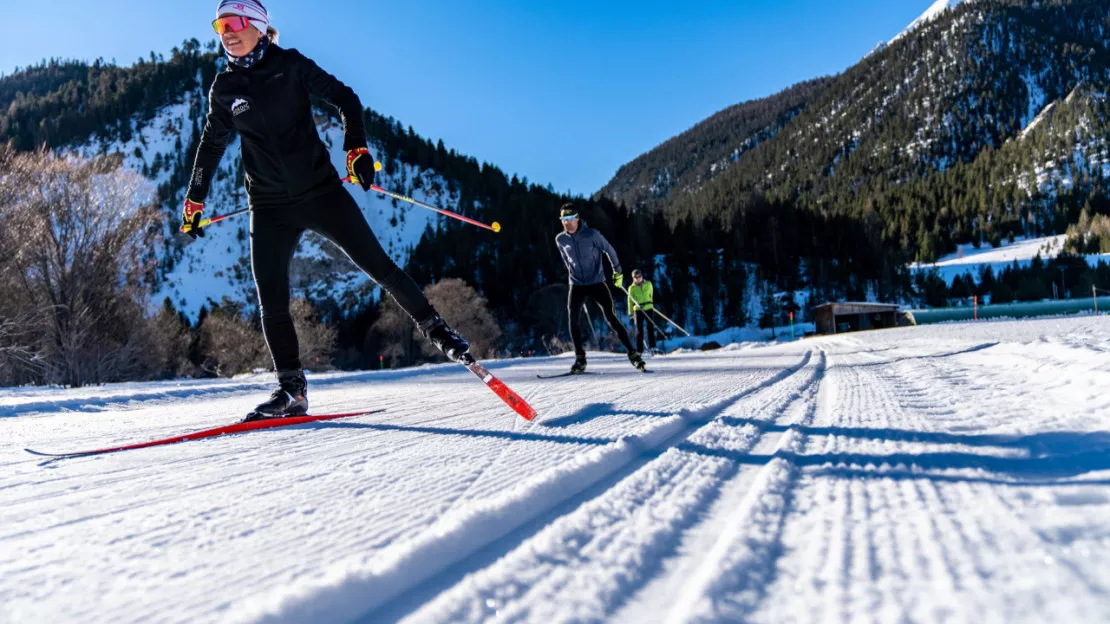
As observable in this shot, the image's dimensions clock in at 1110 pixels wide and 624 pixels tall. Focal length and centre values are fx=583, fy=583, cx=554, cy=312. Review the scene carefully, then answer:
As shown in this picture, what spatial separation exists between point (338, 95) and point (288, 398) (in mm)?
1522

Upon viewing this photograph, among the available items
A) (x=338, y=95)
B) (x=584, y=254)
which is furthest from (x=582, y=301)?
(x=338, y=95)

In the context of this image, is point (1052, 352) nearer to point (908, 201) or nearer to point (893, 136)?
point (908, 201)

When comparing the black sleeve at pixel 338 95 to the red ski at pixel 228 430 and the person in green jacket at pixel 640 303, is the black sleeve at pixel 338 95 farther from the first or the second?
the person in green jacket at pixel 640 303

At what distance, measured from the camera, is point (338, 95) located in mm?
2889

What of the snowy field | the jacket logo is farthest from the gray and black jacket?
the snowy field

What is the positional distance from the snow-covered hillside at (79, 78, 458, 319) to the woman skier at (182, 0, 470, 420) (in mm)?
61482

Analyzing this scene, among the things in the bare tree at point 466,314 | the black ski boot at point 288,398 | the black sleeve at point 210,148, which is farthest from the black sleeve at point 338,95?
the bare tree at point 466,314

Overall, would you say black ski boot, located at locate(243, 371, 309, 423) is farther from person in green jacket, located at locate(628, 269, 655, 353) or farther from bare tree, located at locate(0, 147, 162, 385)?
bare tree, located at locate(0, 147, 162, 385)

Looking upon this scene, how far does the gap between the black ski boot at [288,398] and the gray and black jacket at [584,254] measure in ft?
11.3

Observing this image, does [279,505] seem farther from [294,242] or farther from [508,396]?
[294,242]

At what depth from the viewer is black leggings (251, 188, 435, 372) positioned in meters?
2.78

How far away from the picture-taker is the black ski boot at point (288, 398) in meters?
2.78

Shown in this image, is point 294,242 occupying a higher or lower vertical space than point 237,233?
lower

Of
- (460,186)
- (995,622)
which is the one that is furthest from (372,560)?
(460,186)
